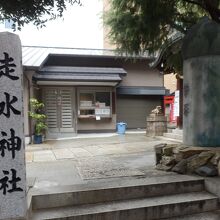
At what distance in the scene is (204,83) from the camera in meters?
6.23

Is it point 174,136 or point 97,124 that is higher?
point 97,124

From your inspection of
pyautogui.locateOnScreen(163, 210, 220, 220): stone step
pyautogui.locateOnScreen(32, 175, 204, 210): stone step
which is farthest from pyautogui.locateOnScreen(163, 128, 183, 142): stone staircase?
pyautogui.locateOnScreen(163, 210, 220, 220): stone step

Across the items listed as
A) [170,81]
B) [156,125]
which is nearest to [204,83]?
[156,125]

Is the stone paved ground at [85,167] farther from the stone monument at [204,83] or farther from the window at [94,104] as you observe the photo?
the window at [94,104]

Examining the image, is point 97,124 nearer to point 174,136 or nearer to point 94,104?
point 94,104

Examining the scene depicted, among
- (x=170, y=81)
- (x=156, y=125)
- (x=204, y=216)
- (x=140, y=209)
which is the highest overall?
(x=170, y=81)

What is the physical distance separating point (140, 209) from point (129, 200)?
362 millimetres

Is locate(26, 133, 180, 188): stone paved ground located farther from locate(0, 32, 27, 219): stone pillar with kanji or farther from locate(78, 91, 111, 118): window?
locate(78, 91, 111, 118): window

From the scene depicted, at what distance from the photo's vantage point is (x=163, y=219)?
5.00 metres

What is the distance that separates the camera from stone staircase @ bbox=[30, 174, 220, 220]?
4.71 m

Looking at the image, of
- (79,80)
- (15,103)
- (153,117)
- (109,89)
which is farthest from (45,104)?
(15,103)

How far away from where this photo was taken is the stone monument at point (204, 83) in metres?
6.20

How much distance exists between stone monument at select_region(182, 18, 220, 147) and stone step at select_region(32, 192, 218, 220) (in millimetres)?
1411

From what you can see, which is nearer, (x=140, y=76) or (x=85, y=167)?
(x=85, y=167)
